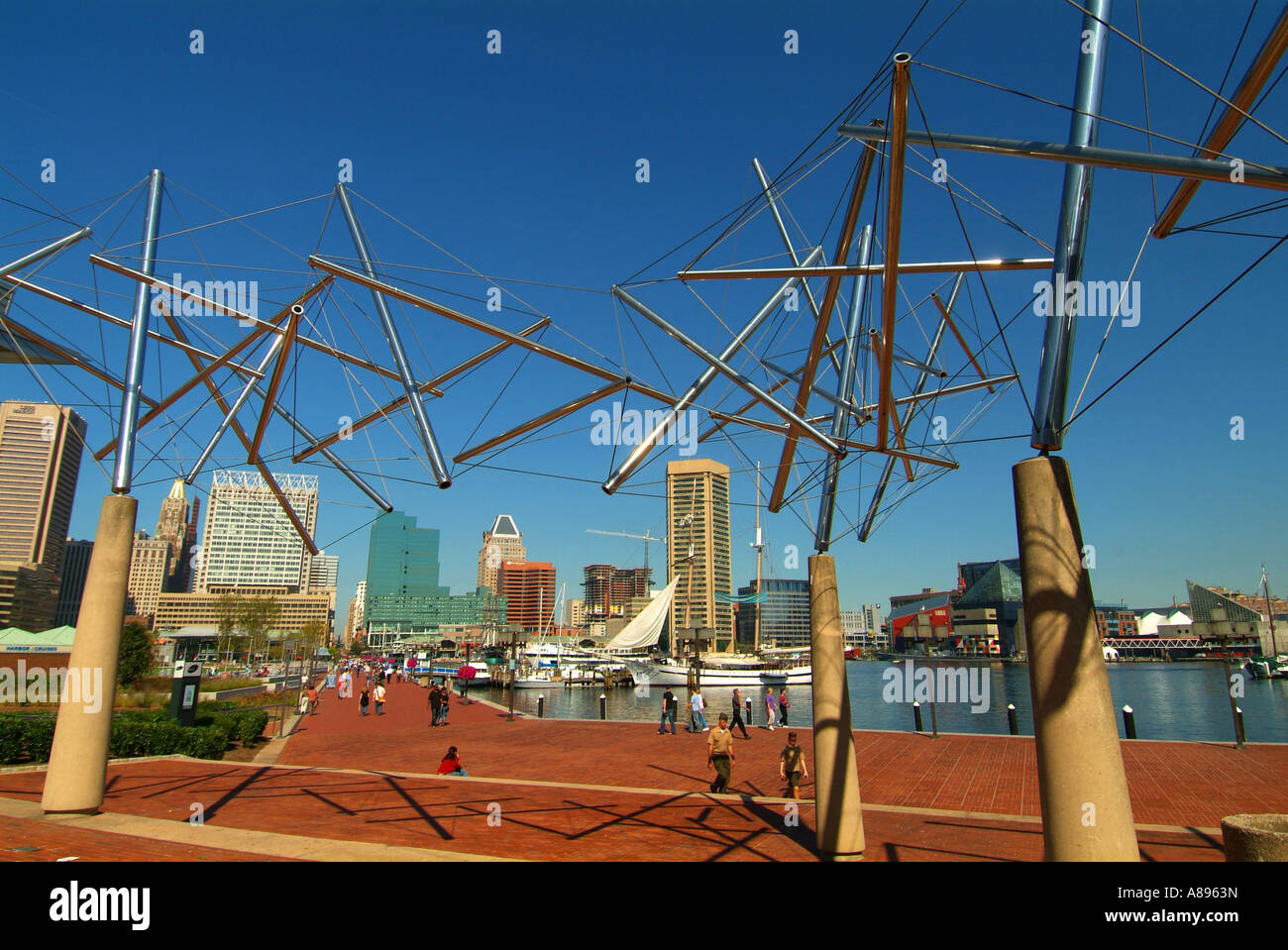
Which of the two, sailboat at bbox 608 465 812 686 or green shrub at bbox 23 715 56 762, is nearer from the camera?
green shrub at bbox 23 715 56 762

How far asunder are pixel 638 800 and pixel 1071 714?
36.1ft

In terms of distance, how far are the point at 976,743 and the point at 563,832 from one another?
1642 centimetres

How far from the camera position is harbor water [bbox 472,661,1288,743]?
1903 inches

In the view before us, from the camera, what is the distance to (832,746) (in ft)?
37.3

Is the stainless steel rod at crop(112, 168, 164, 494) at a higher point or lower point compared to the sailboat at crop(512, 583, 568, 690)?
higher

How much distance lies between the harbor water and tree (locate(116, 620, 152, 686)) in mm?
25486

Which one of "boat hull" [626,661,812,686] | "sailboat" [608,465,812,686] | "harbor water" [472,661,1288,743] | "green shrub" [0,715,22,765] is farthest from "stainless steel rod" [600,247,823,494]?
"boat hull" [626,661,812,686]

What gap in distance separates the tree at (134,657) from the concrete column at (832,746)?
51.0 meters

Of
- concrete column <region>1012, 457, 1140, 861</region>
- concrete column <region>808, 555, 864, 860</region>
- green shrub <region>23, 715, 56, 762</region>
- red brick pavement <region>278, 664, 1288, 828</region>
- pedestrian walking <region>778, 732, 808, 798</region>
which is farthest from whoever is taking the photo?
green shrub <region>23, 715, 56, 762</region>

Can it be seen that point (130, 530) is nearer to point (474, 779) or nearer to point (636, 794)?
point (474, 779)

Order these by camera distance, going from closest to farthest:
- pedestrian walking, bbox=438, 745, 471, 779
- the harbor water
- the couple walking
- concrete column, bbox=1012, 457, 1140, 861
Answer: concrete column, bbox=1012, 457, 1140, 861, pedestrian walking, bbox=438, 745, 471, 779, the couple walking, the harbor water

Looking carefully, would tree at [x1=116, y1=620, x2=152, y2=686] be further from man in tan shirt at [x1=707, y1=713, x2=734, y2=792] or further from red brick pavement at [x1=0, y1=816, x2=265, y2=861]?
man in tan shirt at [x1=707, y1=713, x2=734, y2=792]

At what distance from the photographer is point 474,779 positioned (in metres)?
18.6

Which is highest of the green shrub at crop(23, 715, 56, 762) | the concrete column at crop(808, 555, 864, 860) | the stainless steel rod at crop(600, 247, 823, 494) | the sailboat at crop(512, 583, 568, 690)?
the stainless steel rod at crop(600, 247, 823, 494)
